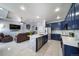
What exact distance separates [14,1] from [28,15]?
2.77 ft

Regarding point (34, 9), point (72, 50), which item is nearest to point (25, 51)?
point (34, 9)

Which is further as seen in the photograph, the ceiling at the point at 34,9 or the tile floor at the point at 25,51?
the tile floor at the point at 25,51

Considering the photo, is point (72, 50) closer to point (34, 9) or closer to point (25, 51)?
point (34, 9)

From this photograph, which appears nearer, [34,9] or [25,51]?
[34,9]

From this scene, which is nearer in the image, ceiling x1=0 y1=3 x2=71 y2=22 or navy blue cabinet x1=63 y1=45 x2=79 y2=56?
navy blue cabinet x1=63 y1=45 x2=79 y2=56

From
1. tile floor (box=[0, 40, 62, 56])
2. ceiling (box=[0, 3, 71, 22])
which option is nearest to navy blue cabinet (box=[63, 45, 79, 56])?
tile floor (box=[0, 40, 62, 56])

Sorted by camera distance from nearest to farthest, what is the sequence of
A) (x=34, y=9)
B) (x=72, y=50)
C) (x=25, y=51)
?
(x=72, y=50) → (x=34, y=9) → (x=25, y=51)

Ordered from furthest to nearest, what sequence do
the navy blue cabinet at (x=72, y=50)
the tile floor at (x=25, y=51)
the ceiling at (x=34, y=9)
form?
1. the tile floor at (x=25, y=51)
2. the ceiling at (x=34, y=9)
3. the navy blue cabinet at (x=72, y=50)

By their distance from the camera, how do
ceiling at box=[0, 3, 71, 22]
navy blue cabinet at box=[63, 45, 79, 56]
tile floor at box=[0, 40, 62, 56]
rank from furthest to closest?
1. tile floor at box=[0, 40, 62, 56]
2. ceiling at box=[0, 3, 71, 22]
3. navy blue cabinet at box=[63, 45, 79, 56]

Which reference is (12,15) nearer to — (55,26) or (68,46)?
(68,46)

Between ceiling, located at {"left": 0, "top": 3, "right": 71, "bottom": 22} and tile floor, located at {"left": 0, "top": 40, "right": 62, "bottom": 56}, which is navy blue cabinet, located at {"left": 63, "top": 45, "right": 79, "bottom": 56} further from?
ceiling, located at {"left": 0, "top": 3, "right": 71, "bottom": 22}

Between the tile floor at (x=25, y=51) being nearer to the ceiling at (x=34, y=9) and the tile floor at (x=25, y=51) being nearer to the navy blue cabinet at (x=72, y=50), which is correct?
the navy blue cabinet at (x=72, y=50)

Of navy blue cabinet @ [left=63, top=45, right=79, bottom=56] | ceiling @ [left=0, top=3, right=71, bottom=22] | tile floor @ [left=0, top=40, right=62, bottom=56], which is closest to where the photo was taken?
navy blue cabinet @ [left=63, top=45, right=79, bottom=56]

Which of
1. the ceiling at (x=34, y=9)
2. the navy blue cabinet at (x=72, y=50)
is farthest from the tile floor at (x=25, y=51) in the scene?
the ceiling at (x=34, y=9)
